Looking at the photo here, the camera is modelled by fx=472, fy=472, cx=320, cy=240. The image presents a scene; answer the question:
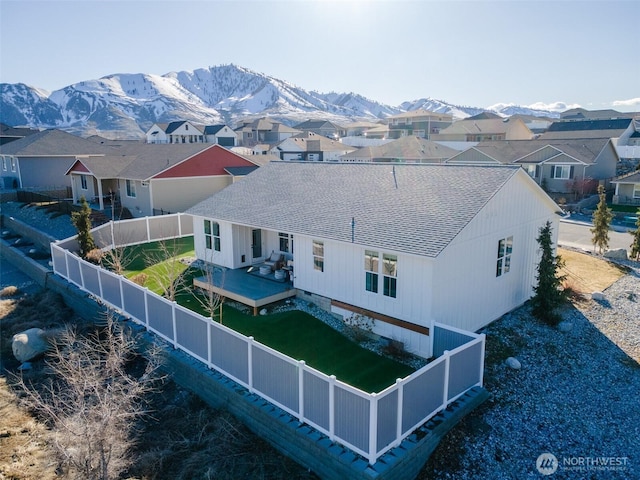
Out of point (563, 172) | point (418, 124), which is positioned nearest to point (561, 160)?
point (563, 172)

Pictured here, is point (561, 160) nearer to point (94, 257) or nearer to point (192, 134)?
point (94, 257)

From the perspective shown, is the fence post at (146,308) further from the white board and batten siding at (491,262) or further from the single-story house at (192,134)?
the single-story house at (192,134)

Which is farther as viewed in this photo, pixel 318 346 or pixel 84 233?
pixel 84 233

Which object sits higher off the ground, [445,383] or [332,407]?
[332,407]

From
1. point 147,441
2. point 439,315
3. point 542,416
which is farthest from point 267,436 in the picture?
point 542,416

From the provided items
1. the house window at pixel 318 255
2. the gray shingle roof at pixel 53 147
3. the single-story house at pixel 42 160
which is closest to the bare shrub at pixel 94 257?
the house window at pixel 318 255

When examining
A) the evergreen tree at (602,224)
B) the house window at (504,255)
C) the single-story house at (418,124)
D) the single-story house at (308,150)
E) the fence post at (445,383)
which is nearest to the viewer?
the fence post at (445,383)
